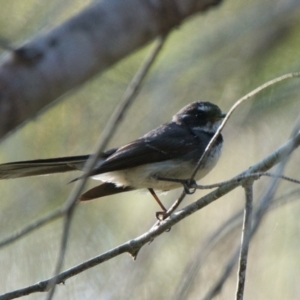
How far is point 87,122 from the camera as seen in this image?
4.56 m

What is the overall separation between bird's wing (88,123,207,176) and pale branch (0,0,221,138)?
1.48 m

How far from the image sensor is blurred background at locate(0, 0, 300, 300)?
13.5 ft

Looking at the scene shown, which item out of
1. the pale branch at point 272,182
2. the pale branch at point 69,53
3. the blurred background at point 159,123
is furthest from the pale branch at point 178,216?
the blurred background at point 159,123

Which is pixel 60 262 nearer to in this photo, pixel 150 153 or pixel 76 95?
pixel 150 153

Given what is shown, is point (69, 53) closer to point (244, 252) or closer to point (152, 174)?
point (244, 252)

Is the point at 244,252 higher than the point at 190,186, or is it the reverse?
the point at 190,186

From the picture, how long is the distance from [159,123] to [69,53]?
2.52 m

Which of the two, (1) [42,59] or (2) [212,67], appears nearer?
(1) [42,59]

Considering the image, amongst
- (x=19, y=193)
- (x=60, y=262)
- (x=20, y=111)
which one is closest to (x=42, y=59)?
(x=20, y=111)

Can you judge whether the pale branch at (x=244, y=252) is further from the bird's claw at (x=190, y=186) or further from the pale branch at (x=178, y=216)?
the bird's claw at (x=190, y=186)

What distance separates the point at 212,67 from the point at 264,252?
55.0 inches

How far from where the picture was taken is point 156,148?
179 inches

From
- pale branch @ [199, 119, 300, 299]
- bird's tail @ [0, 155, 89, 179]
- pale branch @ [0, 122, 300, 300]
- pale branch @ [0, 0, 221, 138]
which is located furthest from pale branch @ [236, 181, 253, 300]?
bird's tail @ [0, 155, 89, 179]

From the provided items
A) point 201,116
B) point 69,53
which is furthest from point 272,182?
point 201,116
